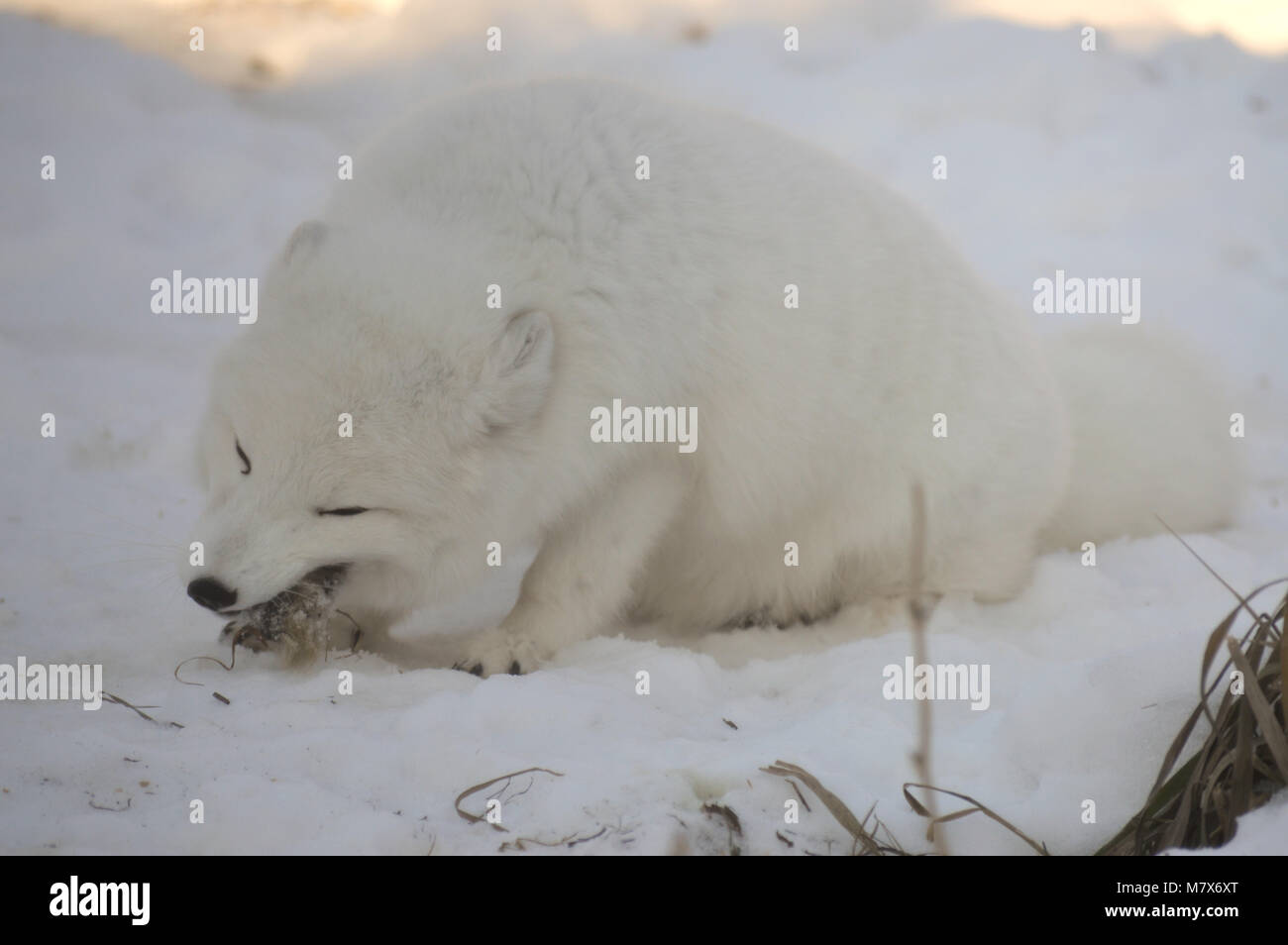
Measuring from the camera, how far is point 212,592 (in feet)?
9.58

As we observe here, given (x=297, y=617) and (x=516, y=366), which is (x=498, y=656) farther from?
(x=516, y=366)

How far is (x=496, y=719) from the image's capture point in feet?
9.07

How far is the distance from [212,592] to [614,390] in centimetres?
115

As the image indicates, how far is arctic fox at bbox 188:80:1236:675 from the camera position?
2988mm

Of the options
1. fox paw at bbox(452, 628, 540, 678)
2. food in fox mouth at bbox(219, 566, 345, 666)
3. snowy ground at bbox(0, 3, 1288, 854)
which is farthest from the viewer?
fox paw at bbox(452, 628, 540, 678)

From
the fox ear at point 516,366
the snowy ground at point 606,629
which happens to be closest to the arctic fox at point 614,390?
the fox ear at point 516,366

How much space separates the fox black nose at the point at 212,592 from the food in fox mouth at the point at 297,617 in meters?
0.25

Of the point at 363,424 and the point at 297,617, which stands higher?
the point at 363,424

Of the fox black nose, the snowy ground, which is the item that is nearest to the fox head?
the fox black nose

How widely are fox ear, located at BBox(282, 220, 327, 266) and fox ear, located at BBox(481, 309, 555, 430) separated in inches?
24.6

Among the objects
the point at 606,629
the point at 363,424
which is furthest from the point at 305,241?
the point at 606,629

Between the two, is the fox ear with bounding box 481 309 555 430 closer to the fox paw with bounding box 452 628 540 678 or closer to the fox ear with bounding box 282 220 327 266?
the fox ear with bounding box 282 220 327 266

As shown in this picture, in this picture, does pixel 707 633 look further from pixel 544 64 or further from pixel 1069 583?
pixel 544 64

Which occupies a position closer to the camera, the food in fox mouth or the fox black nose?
the fox black nose
